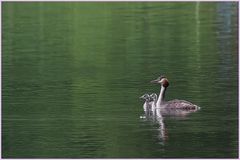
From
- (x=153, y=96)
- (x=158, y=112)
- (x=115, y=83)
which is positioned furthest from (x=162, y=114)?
(x=115, y=83)

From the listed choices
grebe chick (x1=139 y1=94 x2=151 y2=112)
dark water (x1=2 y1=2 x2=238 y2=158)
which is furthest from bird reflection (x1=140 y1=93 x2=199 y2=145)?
dark water (x1=2 y1=2 x2=238 y2=158)

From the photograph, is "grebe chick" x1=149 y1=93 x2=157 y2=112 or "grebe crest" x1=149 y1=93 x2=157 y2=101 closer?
"grebe chick" x1=149 y1=93 x2=157 y2=112

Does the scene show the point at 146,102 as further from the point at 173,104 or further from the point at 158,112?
the point at 173,104

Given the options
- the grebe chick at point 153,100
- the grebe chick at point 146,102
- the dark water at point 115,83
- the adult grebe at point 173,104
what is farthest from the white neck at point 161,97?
the dark water at point 115,83

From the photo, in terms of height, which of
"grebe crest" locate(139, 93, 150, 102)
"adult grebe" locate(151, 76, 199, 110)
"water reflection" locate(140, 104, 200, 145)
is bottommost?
"water reflection" locate(140, 104, 200, 145)

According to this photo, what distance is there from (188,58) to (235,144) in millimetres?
13101

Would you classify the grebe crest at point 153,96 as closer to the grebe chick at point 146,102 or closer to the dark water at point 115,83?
the grebe chick at point 146,102

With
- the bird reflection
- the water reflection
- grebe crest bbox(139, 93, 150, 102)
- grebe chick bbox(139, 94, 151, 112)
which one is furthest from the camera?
grebe crest bbox(139, 93, 150, 102)

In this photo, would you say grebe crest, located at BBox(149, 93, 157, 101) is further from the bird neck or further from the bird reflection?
the bird neck

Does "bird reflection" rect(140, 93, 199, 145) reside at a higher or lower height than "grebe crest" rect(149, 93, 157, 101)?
lower

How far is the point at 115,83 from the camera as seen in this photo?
27.3 m

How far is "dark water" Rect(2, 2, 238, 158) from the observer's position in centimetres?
1983

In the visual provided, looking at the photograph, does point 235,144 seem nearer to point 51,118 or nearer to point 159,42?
point 51,118

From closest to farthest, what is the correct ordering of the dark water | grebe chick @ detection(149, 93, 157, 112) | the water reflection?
1. the dark water
2. the water reflection
3. grebe chick @ detection(149, 93, 157, 112)
